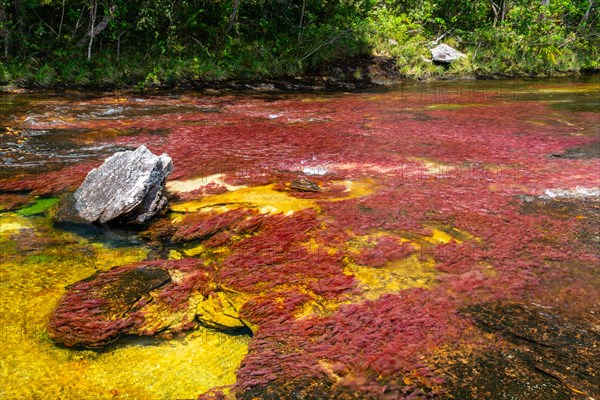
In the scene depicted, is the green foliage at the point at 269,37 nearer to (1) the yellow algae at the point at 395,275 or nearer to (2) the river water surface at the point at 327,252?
(2) the river water surface at the point at 327,252

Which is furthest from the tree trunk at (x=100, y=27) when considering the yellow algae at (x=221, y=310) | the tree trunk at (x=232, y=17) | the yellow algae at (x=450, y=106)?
the yellow algae at (x=221, y=310)

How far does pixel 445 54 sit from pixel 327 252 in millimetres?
19100

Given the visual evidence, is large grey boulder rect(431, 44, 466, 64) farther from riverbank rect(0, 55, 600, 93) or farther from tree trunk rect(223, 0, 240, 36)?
tree trunk rect(223, 0, 240, 36)

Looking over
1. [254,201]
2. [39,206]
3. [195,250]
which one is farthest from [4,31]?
[195,250]

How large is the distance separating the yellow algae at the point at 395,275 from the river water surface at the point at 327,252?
0.02 m

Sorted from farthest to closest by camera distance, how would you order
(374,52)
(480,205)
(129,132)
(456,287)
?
(374,52) → (129,132) → (480,205) → (456,287)

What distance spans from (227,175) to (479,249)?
3796mm

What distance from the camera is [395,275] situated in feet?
14.2

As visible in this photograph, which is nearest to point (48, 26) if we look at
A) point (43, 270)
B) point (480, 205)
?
point (43, 270)

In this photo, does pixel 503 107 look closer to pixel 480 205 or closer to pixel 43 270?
pixel 480 205

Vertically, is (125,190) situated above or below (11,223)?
above

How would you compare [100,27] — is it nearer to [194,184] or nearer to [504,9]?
[194,184]

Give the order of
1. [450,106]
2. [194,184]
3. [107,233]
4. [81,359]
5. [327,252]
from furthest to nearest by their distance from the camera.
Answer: [450,106]
[194,184]
[107,233]
[327,252]
[81,359]

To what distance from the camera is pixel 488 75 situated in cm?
2108
